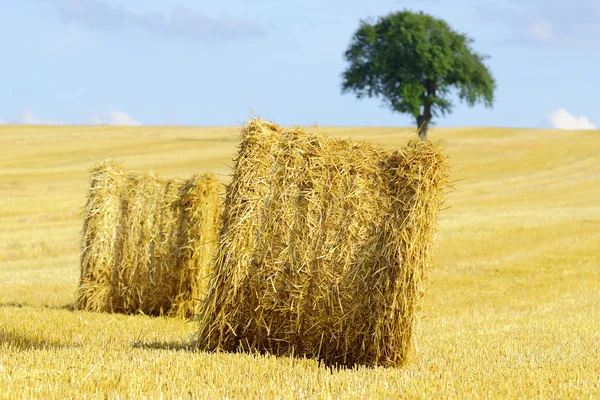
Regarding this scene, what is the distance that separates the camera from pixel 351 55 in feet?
160

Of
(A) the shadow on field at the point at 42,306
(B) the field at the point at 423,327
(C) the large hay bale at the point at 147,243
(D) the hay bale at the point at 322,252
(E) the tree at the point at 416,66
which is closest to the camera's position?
(B) the field at the point at 423,327

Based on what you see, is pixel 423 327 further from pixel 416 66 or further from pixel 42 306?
pixel 416 66

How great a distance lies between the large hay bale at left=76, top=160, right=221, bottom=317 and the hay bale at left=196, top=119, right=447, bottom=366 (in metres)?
3.30

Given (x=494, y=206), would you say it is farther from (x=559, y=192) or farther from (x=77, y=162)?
(x=77, y=162)

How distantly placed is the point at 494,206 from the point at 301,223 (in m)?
24.7

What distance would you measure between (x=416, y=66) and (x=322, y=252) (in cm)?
4071

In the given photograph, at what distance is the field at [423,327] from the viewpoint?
568 centimetres

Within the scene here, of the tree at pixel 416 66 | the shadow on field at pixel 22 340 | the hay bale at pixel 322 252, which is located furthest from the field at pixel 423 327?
the tree at pixel 416 66

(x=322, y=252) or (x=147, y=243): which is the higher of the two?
(x=322, y=252)

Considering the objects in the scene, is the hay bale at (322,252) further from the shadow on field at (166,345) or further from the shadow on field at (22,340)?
the shadow on field at (22,340)

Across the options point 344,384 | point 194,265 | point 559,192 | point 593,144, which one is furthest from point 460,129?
point 344,384

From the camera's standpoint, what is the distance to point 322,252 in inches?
273

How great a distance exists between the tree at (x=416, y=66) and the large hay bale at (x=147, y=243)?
116ft

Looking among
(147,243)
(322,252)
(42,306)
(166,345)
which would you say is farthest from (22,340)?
(322,252)
